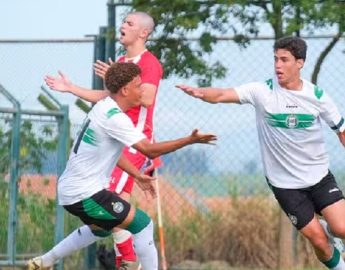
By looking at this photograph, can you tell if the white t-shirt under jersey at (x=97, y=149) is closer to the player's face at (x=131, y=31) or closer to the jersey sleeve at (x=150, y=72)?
the jersey sleeve at (x=150, y=72)

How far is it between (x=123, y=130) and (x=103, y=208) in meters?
0.72

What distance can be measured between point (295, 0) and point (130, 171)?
3484 mm

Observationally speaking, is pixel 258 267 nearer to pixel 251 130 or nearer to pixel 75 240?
pixel 251 130

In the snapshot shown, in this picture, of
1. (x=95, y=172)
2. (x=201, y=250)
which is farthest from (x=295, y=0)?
(x=95, y=172)

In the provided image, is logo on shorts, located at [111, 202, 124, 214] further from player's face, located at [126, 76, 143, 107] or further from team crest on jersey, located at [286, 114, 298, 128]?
team crest on jersey, located at [286, 114, 298, 128]

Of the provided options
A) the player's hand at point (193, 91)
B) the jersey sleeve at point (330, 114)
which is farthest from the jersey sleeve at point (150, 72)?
the jersey sleeve at point (330, 114)

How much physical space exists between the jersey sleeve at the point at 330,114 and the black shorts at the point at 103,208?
1639 mm

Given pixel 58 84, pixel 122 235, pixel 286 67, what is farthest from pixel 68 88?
pixel 286 67

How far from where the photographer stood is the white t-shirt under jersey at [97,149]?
32.7ft

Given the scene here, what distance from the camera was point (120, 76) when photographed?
33.1 feet

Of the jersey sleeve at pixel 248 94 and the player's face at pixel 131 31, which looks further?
the player's face at pixel 131 31

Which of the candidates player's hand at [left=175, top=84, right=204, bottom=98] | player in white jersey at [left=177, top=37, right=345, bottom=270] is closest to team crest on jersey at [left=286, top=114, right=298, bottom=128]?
player in white jersey at [left=177, top=37, right=345, bottom=270]

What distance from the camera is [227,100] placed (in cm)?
1062

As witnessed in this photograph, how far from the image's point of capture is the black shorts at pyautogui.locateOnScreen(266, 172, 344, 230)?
35.3ft
